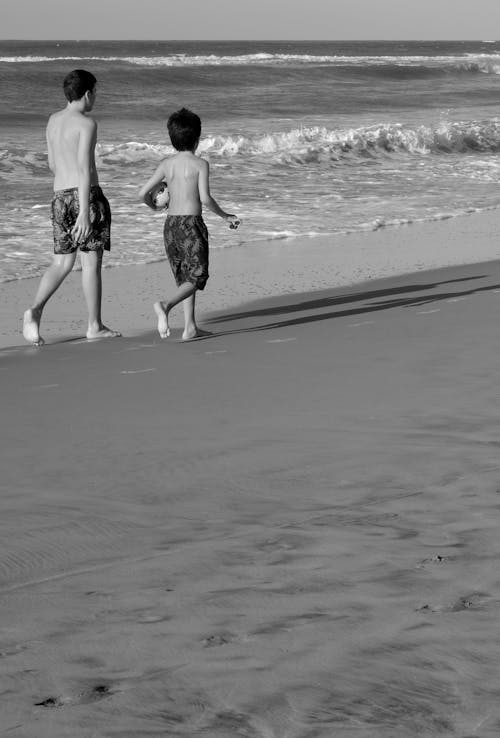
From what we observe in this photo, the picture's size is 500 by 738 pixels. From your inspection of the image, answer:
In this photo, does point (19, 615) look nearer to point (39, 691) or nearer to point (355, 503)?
point (39, 691)

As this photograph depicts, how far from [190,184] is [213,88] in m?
34.0

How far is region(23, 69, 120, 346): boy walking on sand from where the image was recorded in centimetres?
602

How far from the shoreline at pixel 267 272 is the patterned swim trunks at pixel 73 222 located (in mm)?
575

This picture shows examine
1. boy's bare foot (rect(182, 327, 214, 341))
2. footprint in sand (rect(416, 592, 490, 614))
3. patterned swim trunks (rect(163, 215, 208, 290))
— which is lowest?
boy's bare foot (rect(182, 327, 214, 341))

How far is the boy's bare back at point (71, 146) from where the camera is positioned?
6.00 metres

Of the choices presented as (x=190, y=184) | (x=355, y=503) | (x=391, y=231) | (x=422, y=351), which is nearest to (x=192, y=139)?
(x=190, y=184)

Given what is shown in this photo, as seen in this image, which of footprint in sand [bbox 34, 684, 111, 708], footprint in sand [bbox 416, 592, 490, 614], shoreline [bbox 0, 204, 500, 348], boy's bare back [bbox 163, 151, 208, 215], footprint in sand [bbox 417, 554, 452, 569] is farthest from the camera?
shoreline [bbox 0, 204, 500, 348]

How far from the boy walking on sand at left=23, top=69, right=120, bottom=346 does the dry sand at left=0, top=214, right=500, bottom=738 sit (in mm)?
668

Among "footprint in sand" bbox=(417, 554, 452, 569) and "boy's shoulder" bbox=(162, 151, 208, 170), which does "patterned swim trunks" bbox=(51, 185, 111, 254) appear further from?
"footprint in sand" bbox=(417, 554, 452, 569)

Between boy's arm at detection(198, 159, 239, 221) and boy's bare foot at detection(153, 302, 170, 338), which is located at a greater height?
boy's arm at detection(198, 159, 239, 221)

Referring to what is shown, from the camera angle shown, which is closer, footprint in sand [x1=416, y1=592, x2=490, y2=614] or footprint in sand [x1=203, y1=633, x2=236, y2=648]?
footprint in sand [x1=203, y1=633, x2=236, y2=648]

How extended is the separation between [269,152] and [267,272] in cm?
1156

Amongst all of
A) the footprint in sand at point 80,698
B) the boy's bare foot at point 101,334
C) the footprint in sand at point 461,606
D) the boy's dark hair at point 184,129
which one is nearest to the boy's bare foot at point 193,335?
the boy's bare foot at point 101,334

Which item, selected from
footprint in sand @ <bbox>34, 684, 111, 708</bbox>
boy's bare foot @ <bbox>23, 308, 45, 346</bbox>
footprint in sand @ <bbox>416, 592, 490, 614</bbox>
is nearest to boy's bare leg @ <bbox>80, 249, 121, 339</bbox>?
boy's bare foot @ <bbox>23, 308, 45, 346</bbox>
